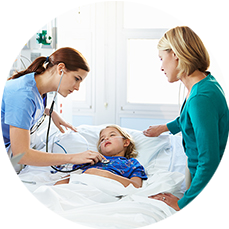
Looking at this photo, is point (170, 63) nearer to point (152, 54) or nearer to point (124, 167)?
point (124, 167)

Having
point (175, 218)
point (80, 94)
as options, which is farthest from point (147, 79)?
point (175, 218)

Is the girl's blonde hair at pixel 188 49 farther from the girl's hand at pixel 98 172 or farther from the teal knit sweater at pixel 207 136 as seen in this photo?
the girl's hand at pixel 98 172

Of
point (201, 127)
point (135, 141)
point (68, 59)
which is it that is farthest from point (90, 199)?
point (135, 141)

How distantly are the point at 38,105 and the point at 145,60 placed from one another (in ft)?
6.84

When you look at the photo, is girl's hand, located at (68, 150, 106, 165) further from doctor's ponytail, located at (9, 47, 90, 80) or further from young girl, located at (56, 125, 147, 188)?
doctor's ponytail, located at (9, 47, 90, 80)

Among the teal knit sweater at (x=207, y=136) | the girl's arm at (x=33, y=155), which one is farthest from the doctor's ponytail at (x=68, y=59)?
the teal knit sweater at (x=207, y=136)

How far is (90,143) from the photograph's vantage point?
225cm

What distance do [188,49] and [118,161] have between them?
876mm

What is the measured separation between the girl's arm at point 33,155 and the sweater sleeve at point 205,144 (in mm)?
613

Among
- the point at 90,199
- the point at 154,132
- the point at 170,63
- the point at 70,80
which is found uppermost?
the point at 170,63

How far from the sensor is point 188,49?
1333 mm

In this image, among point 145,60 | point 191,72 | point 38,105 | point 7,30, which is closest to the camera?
point 191,72

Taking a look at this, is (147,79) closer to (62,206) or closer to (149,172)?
(149,172)

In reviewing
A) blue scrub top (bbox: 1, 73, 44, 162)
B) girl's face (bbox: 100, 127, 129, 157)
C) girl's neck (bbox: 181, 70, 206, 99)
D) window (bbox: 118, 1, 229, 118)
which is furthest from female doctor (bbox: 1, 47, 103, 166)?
window (bbox: 118, 1, 229, 118)
